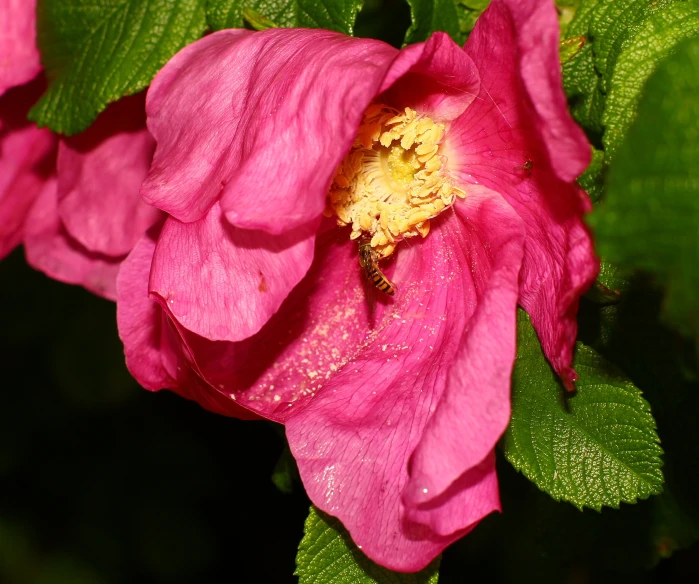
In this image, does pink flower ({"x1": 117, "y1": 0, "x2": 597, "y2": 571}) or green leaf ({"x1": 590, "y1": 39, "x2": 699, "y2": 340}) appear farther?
pink flower ({"x1": 117, "y1": 0, "x2": 597, "y2": 571})

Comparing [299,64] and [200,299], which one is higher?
[299,64]

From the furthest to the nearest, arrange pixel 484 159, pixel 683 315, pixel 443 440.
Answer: pixel 484 159
pixel 443 440
pixel 683 315

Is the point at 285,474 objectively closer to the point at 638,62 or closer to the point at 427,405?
→ the point at 427,405

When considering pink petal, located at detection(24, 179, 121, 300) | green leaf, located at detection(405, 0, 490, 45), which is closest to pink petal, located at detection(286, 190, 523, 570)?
green leaf, located at detection(405, 0, 490, 45)

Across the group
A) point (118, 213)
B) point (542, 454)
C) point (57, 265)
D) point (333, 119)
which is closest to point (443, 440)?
point (542, 454)

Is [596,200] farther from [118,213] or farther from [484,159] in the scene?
[118,213]

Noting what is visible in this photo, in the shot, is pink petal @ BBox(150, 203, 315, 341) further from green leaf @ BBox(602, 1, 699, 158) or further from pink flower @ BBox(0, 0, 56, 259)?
pink flower @ BBox(0, 0, 56, 259)

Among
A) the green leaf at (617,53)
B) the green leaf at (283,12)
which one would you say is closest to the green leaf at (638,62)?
the green leaf at (617,53)
